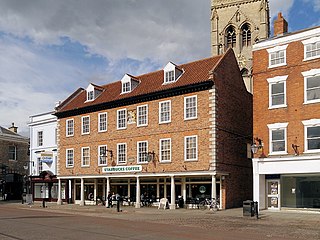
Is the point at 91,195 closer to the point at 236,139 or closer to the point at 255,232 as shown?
the point at 236,139

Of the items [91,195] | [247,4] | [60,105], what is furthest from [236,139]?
[247,4]

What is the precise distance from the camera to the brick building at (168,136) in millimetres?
31719

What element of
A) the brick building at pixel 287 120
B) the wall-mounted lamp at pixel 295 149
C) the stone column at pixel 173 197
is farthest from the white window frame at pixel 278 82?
the stone column at pixel 173 197

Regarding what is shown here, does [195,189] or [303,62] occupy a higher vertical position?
[303,62]

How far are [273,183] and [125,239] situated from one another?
57.4 ft

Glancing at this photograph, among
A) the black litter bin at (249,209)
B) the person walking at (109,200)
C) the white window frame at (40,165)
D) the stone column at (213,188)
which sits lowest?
the person walking at (109,200)

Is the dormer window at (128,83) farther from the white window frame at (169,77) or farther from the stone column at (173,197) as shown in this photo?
the stone column at (173,197)

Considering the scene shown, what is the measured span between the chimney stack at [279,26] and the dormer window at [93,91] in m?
18.0

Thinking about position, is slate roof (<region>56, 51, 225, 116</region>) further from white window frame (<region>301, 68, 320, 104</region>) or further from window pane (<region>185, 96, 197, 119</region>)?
white window frame (<region>301, 68, 320, 104</region>)

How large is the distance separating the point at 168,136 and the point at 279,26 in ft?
39.6

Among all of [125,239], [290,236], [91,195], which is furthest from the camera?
[91,195]

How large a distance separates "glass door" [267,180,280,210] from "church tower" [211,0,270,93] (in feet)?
136

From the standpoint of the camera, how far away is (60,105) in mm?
44344

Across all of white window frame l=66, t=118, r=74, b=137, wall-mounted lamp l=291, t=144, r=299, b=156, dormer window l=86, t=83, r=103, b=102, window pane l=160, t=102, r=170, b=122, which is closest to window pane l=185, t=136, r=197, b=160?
window pane l=160, t=102, r=170, b=122
